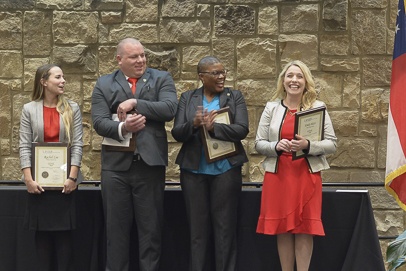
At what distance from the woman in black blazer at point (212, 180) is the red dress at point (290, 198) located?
25 cm

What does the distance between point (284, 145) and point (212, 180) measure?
622 mm

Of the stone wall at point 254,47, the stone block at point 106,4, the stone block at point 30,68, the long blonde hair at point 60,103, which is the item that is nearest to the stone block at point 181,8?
the stone wall at point 254,47

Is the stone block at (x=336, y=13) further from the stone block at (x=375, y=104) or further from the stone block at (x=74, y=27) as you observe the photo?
the stone block at (x=74, y=27)

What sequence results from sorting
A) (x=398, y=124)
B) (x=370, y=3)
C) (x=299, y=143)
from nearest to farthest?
1. (x=398, y=124)
2. (x=299, y=143)
3. (x=370, y=3)

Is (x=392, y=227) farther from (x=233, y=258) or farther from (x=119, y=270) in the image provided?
(x=119, y=270)

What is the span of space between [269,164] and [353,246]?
94 cm

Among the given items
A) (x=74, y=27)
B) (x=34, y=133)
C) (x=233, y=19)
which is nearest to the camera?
(x=34, y=133)

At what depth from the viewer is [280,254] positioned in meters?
7.02

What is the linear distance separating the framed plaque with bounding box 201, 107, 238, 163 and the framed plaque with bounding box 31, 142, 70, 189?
103cm

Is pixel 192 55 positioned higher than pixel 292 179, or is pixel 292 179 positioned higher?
pixel 192 55

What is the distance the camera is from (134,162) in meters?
6.98

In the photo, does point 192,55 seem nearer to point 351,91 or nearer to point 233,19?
point 233,19

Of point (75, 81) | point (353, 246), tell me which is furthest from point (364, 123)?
point (75, 81)

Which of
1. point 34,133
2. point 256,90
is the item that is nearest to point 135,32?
point 256,90
